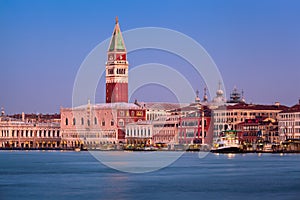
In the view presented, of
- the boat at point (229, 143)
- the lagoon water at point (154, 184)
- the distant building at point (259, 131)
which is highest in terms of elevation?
the distant building at point (259, 131)

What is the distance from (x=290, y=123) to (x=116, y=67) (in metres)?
35.6

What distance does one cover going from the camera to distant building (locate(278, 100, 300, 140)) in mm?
108688

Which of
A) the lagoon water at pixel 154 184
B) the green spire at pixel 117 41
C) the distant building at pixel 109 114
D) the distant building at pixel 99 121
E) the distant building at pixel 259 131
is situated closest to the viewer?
the lagoon water at pixel 154 184

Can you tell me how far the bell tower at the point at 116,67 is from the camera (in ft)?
449

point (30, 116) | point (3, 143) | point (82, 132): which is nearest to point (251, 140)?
point (82, 132)

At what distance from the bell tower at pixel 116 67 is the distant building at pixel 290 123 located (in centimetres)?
3082

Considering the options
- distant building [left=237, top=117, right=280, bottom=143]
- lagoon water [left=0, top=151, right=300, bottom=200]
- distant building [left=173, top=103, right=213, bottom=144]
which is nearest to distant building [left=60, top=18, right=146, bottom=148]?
distant building [left=173, top=103, right=213, bottom=144]

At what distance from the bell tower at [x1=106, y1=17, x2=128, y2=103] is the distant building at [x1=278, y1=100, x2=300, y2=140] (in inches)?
1213

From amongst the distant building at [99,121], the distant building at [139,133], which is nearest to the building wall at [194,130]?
the distant building at [139,133]

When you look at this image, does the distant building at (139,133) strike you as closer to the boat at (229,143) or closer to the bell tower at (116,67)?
the bell tower at (116,67)

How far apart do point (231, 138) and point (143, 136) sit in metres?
27.4

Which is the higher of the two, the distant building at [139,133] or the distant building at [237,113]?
the distant building at [237,113]

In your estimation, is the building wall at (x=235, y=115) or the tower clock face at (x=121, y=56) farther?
the tower clock face at (x=121, y=56)

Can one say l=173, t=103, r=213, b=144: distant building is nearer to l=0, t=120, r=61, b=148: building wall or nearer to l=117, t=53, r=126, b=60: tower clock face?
l=117, t=53, r=126, b=60: tower clock face
